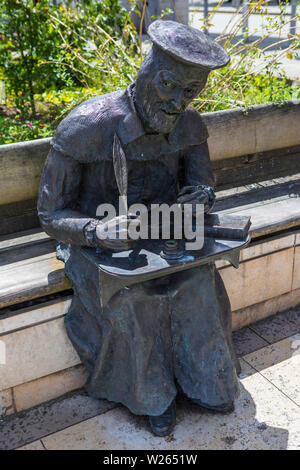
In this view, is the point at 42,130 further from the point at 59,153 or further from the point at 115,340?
the point at 115,340

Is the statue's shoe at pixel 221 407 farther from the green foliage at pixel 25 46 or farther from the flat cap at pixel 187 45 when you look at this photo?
the green foliage at pixel 25 46

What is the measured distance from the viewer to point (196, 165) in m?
3.05

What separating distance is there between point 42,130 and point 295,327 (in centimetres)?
230

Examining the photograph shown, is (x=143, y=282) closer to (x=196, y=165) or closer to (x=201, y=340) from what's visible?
(x=201, y=340)

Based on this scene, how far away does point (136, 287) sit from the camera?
2.68 m

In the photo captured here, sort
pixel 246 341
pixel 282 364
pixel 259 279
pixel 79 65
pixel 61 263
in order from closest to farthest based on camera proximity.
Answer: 1. pixel 61 263
2. pixel 282 364
3. pixel 246 341
4. pixel 259 279
5. pixel 79 65

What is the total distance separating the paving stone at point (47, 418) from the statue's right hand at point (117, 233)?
102 centimetres

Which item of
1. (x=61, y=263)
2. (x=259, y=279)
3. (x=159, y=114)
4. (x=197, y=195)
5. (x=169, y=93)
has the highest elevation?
(x=169, y=93)

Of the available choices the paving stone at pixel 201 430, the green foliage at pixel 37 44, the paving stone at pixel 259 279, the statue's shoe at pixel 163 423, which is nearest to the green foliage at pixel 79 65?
the green foliage at pixel 37 44

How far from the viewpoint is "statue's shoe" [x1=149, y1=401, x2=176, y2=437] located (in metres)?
2.84

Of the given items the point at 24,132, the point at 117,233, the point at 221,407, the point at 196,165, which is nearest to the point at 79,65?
the point at 24,132

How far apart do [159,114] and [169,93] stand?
14 centimetres

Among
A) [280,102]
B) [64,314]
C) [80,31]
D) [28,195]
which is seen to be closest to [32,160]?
[28,195]

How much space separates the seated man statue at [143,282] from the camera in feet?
8.91
